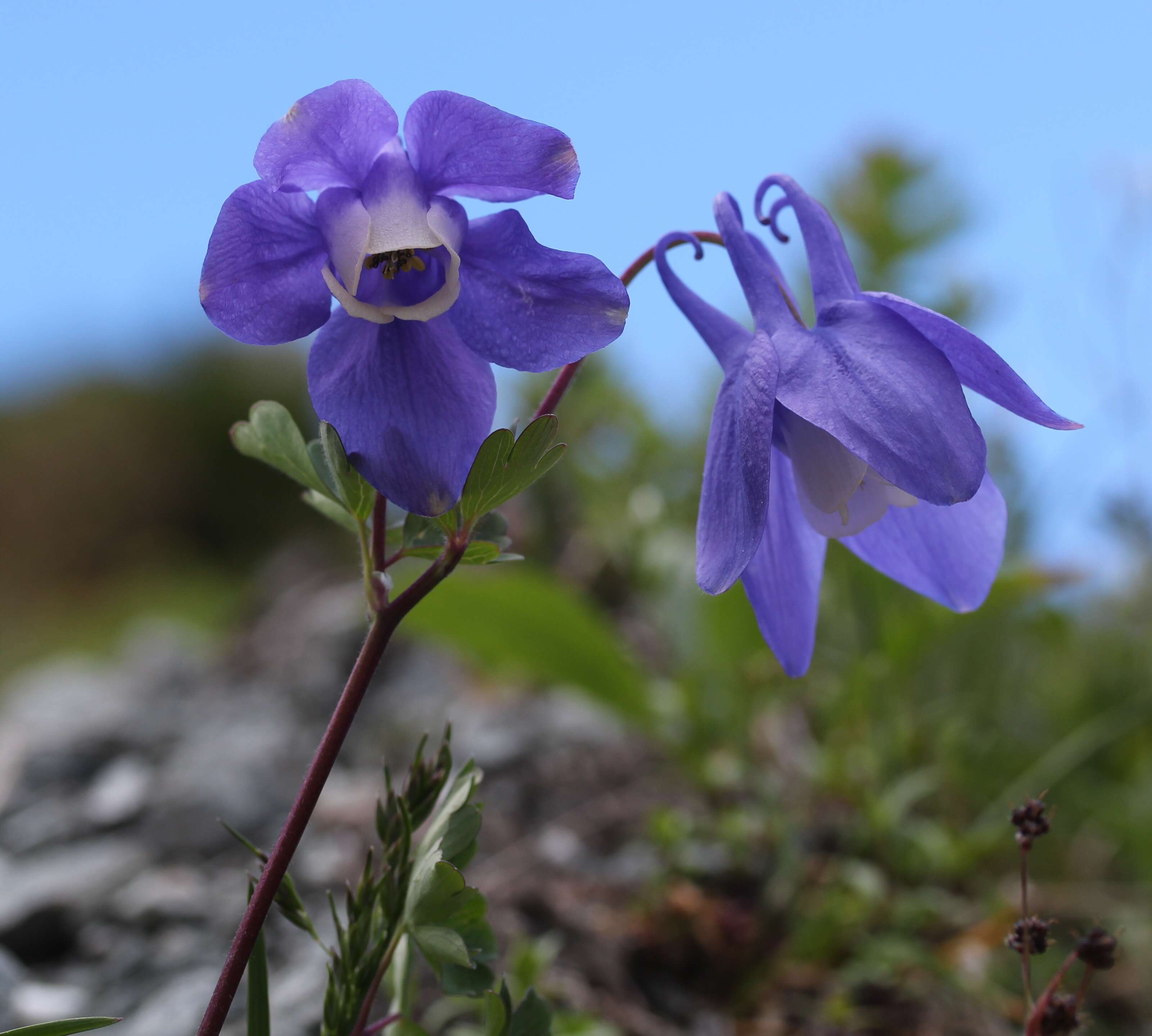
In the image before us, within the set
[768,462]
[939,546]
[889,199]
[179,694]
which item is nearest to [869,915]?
[939,546]

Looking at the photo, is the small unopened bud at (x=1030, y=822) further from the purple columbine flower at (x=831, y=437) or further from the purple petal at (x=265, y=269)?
the purple petal at (x=265, y=269)

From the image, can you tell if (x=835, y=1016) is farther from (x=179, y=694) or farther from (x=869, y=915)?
(x=179, y=694)

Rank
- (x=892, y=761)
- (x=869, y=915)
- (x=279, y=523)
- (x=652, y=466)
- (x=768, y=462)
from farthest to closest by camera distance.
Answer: (x=279, y=523)
(x=652, y=466)
(x=892, y=761)
(x=869, y=915)
(x=768, y=462)

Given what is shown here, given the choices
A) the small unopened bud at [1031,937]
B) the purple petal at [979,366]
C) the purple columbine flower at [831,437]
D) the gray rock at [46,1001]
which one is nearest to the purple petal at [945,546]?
the purple columbine flower at [831,437]

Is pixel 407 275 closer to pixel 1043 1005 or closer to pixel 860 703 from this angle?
pixel 1043 1005

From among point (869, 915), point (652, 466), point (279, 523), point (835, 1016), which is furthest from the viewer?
point (279, 523)

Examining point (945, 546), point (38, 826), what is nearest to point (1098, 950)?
point (945, 546)
